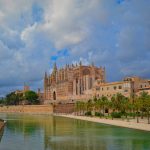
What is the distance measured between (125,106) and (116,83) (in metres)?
34.5

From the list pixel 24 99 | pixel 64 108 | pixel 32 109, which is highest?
pixel 24 99

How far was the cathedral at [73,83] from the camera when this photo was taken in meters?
139

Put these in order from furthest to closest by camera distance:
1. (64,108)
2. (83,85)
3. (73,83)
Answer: (73,83), (83,85), (64,108)

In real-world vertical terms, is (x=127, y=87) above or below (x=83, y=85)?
below

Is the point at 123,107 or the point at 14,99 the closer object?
the point at 123,107

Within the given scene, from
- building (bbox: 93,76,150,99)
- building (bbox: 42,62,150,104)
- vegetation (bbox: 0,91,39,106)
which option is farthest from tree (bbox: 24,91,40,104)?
building (bbox: 93,76,150,99)

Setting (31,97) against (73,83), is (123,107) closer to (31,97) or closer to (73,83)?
(73,83)

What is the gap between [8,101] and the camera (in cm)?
19225

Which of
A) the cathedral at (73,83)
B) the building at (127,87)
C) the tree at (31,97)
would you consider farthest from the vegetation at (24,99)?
the building at (127,87)

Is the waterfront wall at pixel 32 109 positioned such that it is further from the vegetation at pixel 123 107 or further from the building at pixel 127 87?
the building at pixel 127 87

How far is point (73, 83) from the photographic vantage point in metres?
150

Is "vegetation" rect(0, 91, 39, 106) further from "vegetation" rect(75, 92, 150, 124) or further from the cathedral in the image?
"vegetation" rect(75, 92, 150, 124)

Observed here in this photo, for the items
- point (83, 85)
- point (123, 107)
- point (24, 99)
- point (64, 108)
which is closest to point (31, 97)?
point (24, 99)

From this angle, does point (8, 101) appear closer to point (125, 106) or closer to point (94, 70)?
point (94, 70)
